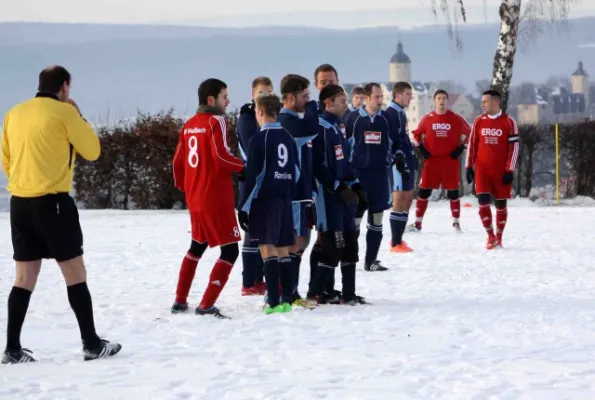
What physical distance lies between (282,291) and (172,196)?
14194 millimetres

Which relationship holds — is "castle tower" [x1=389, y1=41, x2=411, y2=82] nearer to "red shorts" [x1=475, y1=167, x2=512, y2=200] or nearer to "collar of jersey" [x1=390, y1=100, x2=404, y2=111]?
"red shorts" [x1=475, y1=167, x2=512, y2=200]

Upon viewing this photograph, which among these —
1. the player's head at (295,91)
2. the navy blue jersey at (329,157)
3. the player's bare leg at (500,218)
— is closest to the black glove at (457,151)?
the player's bare leg at (500,218)

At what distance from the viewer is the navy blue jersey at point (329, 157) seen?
29.6 feet

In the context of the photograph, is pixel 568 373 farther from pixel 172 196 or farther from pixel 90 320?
pixel 172 196

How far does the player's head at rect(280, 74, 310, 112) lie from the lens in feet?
29.0

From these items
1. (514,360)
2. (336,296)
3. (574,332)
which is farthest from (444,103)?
(514,360)

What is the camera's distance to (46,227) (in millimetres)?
6793

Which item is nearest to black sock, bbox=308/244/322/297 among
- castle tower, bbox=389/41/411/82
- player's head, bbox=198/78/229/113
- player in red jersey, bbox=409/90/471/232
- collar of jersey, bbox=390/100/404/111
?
player's head, bbox=198/78/229/113

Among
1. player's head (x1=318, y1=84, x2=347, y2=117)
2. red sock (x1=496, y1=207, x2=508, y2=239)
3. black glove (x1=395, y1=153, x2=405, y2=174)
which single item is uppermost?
player's head (x1=318, y1=84, x2=347, y2=117)

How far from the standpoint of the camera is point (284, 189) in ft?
28.2

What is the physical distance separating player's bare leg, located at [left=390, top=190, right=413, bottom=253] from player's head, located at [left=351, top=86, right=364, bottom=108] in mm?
1286

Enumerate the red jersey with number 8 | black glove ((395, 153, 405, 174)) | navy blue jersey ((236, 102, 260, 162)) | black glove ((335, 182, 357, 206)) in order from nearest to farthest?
the red jersey with number 8 < black glove ((335, 182, 357, 206)) < navy blue jersey ((236, 102, 260, 162)) < black glove ((395, 153, 405, 174))

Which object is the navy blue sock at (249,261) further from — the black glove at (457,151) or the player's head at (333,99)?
the black glove at (457,151)

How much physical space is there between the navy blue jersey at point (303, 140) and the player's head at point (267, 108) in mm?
329
